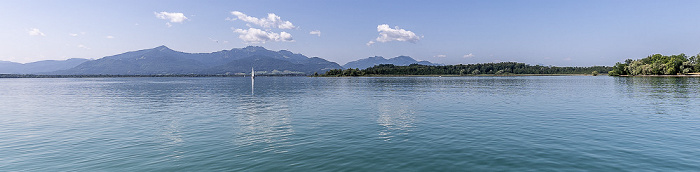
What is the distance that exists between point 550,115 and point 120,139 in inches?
1572

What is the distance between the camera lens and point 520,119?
1364 inches

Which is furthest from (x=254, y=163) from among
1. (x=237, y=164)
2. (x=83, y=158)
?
(x=83, y=158)

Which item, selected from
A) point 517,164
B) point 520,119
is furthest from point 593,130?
point 517,164

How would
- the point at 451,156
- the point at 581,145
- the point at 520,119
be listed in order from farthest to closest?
the point at 520,119, the point at 581,145, the point at 451,156

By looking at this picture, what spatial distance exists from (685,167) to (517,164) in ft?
24.9

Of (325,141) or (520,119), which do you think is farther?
(520,119)

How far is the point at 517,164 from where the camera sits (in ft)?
57.2

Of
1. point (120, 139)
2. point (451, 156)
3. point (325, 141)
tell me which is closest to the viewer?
point (451, 156)

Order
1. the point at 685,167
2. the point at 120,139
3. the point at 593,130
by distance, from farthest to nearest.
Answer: the point at 593,130, the point at 120,139, the point at 685,167

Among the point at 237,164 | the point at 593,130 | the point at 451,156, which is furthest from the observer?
the point at 593,130

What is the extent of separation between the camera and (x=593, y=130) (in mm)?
27766

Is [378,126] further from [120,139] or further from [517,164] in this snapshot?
[120,139]

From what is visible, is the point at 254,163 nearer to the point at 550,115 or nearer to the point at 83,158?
the point at 83,158

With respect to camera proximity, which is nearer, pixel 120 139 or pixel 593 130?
pixel 120 139
